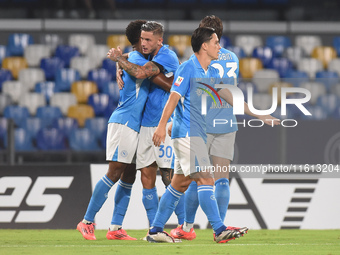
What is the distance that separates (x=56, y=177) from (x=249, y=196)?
7.60 ft

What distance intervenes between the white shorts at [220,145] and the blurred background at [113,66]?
2253 mm

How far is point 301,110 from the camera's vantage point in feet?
29.0

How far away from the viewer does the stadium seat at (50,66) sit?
1227 centimetres

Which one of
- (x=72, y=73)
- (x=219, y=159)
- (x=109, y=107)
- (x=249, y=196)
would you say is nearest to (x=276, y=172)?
(x=249, y=196)

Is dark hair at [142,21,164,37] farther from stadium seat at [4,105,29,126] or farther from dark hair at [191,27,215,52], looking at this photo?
stadium seat at [4,105,29,126]

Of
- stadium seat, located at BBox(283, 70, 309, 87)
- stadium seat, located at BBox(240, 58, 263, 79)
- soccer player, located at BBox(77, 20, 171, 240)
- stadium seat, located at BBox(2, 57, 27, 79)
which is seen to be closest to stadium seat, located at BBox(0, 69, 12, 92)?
stadium seat, located at BBox(2, 57, 27, 79)

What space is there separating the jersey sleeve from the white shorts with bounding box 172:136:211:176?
40 cm

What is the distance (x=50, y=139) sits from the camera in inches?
349

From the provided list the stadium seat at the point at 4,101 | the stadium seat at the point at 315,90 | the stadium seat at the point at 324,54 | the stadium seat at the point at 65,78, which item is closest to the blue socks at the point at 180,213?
the stadium seat at the point at 315,90

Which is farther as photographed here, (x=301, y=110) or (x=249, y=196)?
(x=301, y=110)

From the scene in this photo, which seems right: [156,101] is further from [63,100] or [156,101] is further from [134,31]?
[63,100]

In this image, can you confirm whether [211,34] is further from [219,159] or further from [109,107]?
[109,107]

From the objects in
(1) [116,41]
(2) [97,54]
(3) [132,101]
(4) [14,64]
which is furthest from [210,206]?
(1) [116,41]

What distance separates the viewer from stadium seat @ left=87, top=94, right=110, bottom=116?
441 inches
